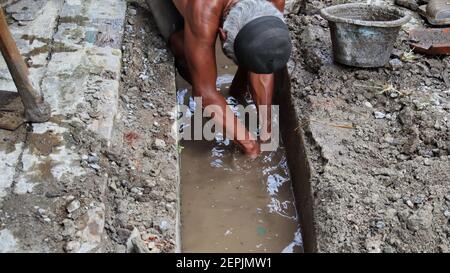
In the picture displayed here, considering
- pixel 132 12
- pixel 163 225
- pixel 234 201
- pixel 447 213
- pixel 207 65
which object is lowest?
pixel 234 201

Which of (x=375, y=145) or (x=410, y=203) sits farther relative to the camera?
(x=375, y=145)

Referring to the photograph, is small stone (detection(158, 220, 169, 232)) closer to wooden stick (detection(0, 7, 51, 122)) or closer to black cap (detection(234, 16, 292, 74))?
wooden stick (detection(0, 7, 51, 122))

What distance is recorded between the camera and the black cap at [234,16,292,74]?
3.21 metres

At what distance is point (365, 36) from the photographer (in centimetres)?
406

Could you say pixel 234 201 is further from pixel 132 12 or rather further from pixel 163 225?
pixel 132 12

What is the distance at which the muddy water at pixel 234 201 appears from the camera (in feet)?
11.4

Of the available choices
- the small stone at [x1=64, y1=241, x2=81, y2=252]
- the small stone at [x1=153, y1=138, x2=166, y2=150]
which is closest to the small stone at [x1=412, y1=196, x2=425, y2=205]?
the small stone at [x1=153, y1=138, x2=166, y2=150]

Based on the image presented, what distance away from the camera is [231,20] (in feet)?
11.0

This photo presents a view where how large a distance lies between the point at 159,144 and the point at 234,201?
0.65 metres

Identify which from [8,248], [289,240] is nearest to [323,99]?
[289,240]

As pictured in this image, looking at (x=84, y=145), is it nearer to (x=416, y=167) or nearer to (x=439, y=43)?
(x=416, y=167)

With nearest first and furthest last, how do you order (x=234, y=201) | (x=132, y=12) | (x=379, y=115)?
(x=234, y=201)
(x=379, y=115)
(x=132, y=12)

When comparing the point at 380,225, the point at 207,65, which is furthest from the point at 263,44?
the point at 380,225

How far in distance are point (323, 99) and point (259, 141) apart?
57 centimetres
